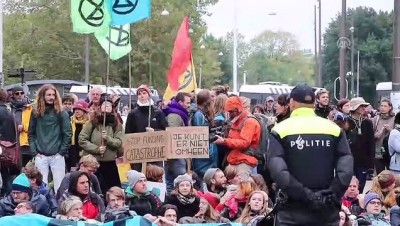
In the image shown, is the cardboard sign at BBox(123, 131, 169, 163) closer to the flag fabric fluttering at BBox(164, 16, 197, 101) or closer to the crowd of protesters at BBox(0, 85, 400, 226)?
the crowd of protesters at BBox(0, 85, 400, 226)

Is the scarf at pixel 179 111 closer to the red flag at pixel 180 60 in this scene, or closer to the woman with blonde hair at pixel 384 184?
the red flag at pixel 180 60

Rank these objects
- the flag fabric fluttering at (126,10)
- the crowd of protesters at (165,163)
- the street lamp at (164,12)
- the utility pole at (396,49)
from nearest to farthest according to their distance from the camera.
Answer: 1. the crowd of protesters at (165,163)
2. the flag fabric fluttering at (126,10)
3. the utility pole at (396,49)
4. the street lamp at (164,12)

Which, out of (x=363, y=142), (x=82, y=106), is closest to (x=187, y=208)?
(x=82, y=106)

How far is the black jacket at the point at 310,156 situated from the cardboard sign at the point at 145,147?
15.6 feet

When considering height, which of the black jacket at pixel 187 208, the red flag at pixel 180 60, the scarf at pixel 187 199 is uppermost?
the red flag at pixel 180 60

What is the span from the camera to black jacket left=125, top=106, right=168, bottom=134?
44.9 feet

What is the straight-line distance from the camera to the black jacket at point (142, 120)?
1369 cm

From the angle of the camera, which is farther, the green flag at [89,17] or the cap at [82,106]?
the green flag at [89,17]

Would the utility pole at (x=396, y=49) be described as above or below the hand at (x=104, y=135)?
above

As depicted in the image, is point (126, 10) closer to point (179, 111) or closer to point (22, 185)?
point (179, 111)

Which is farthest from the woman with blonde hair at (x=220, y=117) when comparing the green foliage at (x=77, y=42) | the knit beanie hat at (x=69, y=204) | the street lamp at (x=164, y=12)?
the green foliage at (x=77, y=42)

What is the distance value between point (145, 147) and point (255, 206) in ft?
9.06

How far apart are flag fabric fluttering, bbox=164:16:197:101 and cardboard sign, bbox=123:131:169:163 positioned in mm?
3943

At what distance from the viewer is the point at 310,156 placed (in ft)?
27.1
